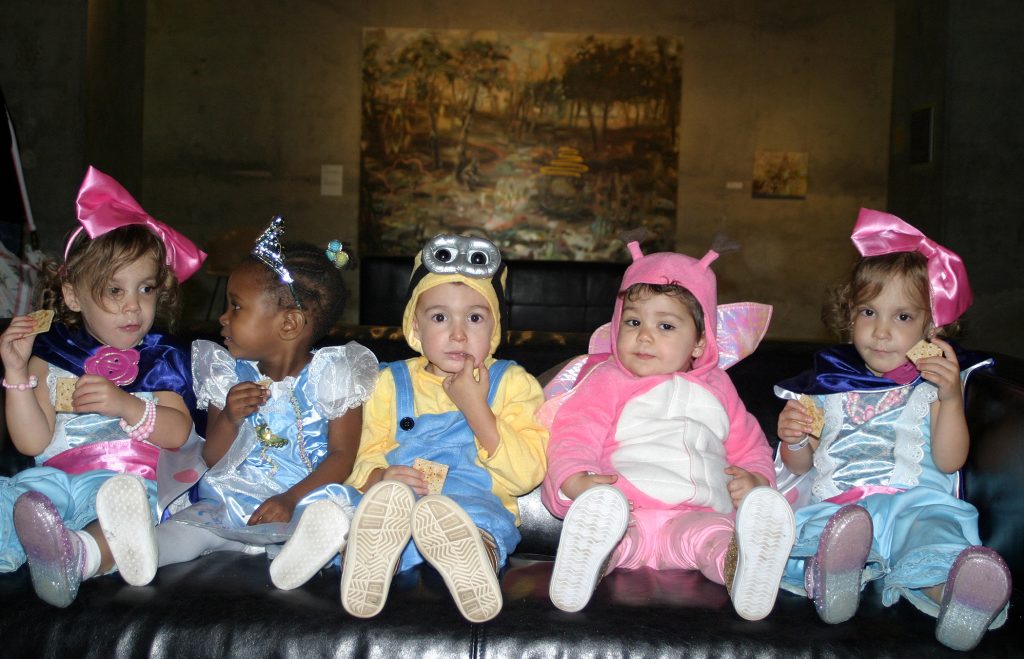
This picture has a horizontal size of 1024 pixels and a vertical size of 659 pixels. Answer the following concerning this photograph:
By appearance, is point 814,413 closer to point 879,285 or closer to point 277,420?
point 879,285

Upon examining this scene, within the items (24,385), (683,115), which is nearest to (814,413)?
(24,385)

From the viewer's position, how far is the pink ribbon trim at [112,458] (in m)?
2.16

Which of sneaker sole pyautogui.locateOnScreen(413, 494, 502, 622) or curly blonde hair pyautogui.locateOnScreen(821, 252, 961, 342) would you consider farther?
curly blonde hair pyautogui.locateOnScreen(821, 252, 961, 342)

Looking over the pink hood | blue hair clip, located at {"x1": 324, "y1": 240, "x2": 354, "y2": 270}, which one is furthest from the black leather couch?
blue hair clip, located at {"x1": 324, "y1": 240, "x2": 354, "y2": 270}

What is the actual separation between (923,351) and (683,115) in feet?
23.4

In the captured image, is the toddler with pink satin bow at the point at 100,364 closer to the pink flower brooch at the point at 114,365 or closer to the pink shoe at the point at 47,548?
the pink flower brooch at the point at 114,365

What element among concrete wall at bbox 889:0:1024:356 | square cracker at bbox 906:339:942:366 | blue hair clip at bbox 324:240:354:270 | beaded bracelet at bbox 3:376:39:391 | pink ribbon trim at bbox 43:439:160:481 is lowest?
pink ribbon trim at bbox 43:439:160:481

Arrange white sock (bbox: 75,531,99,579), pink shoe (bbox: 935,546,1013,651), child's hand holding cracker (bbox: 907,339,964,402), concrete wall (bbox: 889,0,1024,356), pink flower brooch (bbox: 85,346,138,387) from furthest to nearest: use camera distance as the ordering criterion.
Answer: concrete wall (bbox: 889,0,1024,356)
pink flower brooch (bbox: 85,346,138,387)
child's hand holding cracker (bbox: 907,339,964,402)
white sock (bbox: 75,531,99,579)
pink shoe (bbox: 935,546,1013,651)

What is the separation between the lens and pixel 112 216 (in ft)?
7.31

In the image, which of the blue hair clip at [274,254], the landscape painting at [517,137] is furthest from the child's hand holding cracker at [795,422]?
the landscape painting at [517,137]

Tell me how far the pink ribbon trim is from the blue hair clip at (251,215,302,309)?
1.78ft

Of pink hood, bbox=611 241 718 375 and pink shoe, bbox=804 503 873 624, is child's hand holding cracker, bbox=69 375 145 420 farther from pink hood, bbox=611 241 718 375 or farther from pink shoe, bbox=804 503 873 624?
pink shoe, bbox=804 503 873 624

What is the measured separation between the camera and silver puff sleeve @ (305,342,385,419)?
219 cm

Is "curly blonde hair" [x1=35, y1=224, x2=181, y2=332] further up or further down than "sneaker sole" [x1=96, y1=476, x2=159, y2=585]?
further up
